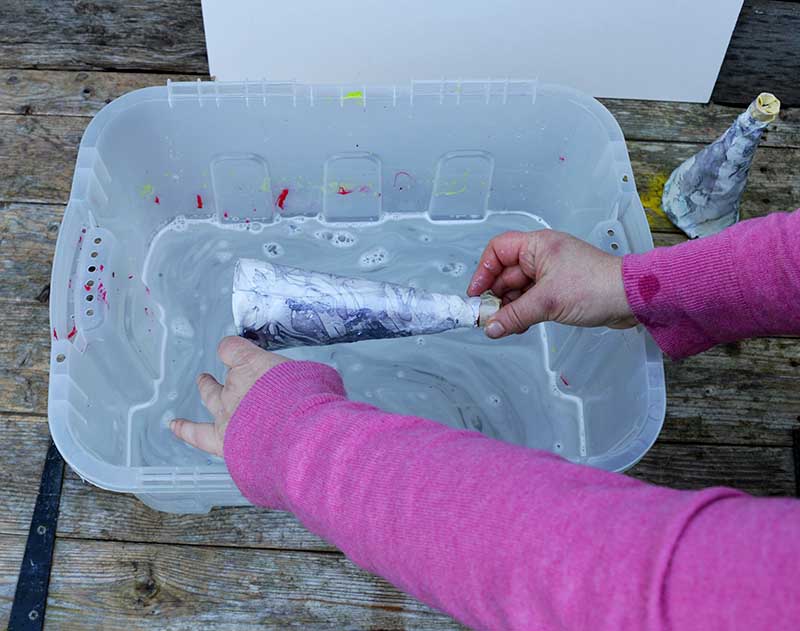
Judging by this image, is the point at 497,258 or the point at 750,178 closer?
the point at 497,258

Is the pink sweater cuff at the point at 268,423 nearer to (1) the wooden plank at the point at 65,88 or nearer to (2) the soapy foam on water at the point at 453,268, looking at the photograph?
(2) the soapy foam on water at the point at 453,268

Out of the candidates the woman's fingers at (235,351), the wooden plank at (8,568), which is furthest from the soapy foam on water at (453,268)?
the wooden plank at (8,568)

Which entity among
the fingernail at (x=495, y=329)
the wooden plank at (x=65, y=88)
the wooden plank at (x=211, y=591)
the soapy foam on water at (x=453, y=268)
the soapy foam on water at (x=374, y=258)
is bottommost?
the wooden plank at (x=211, y=591)

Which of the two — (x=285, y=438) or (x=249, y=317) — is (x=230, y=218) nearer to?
(x=249, y=317)

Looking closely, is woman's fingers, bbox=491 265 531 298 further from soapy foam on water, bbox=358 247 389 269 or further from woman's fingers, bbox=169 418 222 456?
woman's fingers, bbox=169 418 222 456

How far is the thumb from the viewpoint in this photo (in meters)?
0.73

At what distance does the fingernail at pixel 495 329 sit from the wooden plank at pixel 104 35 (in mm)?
663

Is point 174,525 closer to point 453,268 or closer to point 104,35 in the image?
point 453,268

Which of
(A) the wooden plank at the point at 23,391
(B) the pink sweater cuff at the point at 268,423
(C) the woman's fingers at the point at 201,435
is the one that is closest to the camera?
(B) the pink sweater cuff at the point at 268,423

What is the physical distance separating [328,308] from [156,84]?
0.52 meters

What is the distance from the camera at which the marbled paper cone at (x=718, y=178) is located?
85cm

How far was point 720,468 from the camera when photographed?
856 mm

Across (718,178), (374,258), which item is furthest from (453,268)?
(718,178)

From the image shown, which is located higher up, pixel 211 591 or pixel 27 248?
pixel 27 248
